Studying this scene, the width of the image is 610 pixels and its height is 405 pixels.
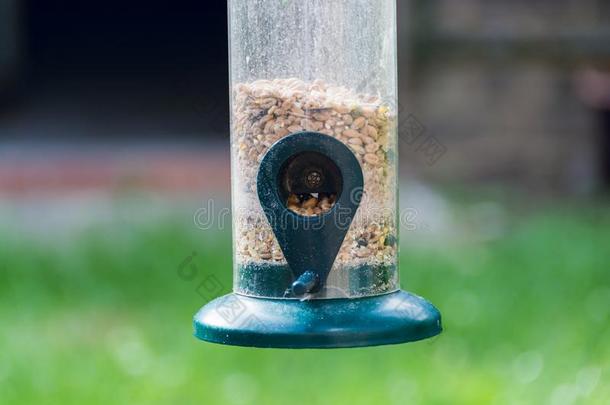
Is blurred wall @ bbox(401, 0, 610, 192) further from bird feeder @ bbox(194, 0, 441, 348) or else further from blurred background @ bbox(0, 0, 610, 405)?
bird feeder @ bbox(194, 0, 441, 348)

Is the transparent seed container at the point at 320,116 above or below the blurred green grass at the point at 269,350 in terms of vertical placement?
above

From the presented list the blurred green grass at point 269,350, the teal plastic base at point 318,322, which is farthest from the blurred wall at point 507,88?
the teal plastic base at point 318,322

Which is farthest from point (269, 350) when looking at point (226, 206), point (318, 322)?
point (226, 206)

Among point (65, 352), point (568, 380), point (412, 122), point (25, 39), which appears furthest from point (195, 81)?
point (568, 380)

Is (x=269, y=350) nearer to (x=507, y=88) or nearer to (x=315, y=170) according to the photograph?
(x=315, y=170)

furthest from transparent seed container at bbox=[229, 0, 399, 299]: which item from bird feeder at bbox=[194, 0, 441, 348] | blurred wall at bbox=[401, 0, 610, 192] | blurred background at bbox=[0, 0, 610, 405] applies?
blurred wall at bbox=[401, 0, 610, 192]

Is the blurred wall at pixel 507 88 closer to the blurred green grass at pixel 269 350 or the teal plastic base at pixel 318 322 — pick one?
the blurred green grass at pixel 269 350
